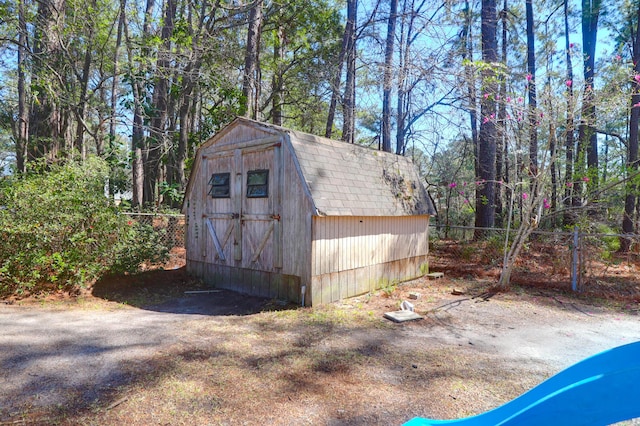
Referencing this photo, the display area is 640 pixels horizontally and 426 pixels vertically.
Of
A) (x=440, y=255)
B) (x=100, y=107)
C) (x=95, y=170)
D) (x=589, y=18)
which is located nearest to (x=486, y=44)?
(x=440, y=255)

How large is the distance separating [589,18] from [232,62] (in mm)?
15215

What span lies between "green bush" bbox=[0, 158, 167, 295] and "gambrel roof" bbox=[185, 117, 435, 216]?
7.73 ft

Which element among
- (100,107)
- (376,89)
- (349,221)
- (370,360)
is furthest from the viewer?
(100,107)

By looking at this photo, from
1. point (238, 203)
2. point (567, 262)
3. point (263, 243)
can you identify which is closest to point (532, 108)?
point (567, 262)

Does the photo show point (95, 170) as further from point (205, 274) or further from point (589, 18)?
point (589, 18)

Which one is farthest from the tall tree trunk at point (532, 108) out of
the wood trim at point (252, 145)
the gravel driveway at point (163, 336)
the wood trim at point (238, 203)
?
the wood trim at point (238, 203)

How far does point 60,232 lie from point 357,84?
402 inches

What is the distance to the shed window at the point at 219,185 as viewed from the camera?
27.1 ft

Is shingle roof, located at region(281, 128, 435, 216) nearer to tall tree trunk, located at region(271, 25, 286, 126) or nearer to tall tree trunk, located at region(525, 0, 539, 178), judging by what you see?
tall tree trunk, located at region(525, 0, 539, 178)

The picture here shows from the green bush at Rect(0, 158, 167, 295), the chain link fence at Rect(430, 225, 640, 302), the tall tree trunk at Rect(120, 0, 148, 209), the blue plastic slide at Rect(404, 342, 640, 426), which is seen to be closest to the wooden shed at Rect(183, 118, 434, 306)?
the green bush at Rect(0, 158, 167, 295)

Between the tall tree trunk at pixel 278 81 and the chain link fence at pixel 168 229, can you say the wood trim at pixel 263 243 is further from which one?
the tall tree trunk at pixel 278 81

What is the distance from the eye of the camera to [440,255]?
12.1 meters

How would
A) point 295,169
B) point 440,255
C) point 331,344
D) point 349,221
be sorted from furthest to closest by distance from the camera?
point 440,255
point 349,221
point 295,169
point 331,344

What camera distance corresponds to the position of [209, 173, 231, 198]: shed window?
27.1ft
